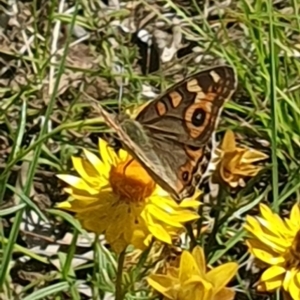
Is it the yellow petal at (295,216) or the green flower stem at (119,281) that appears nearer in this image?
the green flower stem at (119,281)

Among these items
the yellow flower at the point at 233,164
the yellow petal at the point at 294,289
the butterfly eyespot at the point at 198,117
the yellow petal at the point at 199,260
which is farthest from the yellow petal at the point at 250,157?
the yellow petal at the point at 199,260

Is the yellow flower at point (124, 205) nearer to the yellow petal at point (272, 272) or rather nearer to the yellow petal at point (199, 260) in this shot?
the yellow petal at point (272, 272)

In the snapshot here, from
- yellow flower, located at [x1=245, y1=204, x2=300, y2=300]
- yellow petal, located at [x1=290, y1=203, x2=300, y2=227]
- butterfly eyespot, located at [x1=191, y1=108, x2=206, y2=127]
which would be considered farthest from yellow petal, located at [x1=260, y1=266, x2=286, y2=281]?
butterfly eyespot, located at [x1=191, y1=108, x2=206, y2=127]

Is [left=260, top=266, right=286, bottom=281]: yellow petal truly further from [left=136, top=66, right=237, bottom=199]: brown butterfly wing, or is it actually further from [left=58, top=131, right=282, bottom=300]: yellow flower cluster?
[left=136, top=66, right=237, bottom=199]: brown butterfly wing

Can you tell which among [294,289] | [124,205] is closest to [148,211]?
[124,205]

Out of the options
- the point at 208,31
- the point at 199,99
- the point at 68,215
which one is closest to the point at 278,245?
the point at 199,99

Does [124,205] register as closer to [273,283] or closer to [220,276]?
[273,283]

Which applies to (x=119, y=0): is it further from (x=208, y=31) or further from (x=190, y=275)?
(x=190, y=275)

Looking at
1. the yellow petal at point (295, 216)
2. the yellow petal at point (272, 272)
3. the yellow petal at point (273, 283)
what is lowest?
the yellow petal at point (273, 283)
